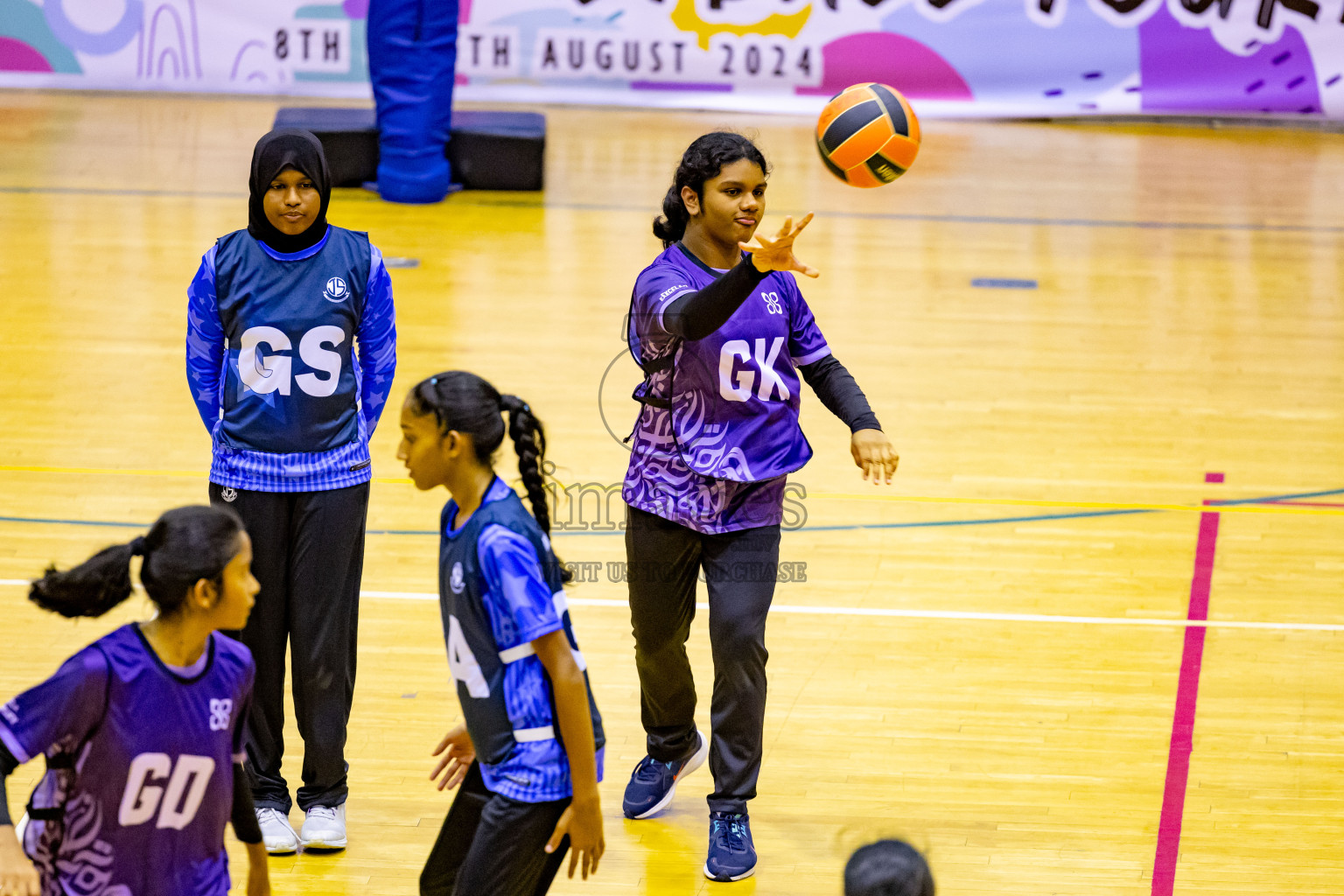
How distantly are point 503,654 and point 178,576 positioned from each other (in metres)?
0.65

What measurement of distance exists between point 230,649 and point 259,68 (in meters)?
12.0

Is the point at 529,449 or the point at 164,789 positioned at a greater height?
the point at 529,449

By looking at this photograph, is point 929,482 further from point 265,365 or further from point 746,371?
point 265,365

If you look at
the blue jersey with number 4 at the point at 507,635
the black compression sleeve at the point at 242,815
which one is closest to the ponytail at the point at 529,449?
the blue jersey with number 4 at the point at 507,635

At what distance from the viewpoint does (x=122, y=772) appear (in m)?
2.70

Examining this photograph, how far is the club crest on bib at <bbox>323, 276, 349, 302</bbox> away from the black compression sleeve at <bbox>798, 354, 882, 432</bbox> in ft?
4.00

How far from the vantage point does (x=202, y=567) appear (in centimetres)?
268

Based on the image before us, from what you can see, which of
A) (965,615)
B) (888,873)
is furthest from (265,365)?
(965,615)

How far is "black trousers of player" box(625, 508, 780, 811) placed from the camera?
4.04 metres

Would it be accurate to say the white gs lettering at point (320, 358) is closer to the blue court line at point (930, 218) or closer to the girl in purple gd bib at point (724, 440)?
the girl in purple gd bib at point (724, 440)

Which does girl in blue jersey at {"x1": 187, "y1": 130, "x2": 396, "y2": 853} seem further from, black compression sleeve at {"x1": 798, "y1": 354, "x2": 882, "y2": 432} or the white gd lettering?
black compression sleeve at {"x1": 798, "y1": 354, "x2": 882, "y2": 432}

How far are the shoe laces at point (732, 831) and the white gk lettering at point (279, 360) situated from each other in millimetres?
1546

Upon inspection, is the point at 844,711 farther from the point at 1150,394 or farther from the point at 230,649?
the point at 1150,394

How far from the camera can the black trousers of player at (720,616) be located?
4.04 meters
